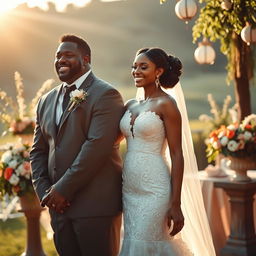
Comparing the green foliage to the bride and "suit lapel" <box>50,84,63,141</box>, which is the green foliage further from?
"suit lapel" <box>50,84,63,141</box>

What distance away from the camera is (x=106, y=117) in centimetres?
334

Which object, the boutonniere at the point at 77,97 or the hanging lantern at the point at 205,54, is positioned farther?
the hanging lantern at the point at 205,54

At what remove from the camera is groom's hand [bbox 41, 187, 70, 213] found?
10.7 ft

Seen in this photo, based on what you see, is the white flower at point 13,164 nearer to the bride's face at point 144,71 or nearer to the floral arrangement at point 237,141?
the floral arrangement at point 237,141

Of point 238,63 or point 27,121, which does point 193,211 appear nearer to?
point 27,121

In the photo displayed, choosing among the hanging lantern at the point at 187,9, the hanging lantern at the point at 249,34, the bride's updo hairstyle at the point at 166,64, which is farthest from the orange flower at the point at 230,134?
the bride's updo hairstyle at the point at 166,64

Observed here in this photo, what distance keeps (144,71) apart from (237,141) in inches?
88.0

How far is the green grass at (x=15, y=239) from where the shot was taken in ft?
20.6

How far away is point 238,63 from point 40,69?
755cm

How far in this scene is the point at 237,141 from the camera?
5.37 meters

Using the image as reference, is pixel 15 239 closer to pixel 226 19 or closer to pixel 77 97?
pixel 226 19

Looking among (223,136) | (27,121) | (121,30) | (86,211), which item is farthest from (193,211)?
(121,30)

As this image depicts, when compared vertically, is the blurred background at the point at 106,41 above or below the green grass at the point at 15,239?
above

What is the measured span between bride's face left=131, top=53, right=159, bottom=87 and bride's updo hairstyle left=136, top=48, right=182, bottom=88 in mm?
26
